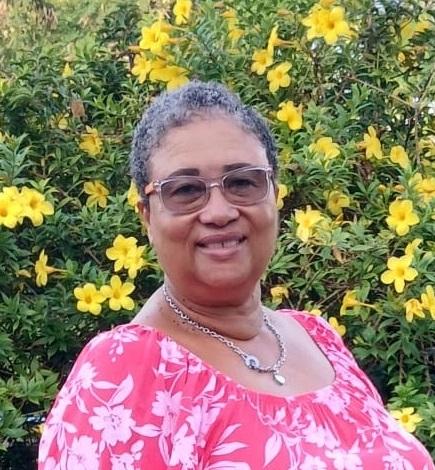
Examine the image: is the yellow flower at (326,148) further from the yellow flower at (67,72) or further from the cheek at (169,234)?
the cheek at (169,234)

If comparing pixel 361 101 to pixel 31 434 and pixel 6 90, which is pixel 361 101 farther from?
pixel 31 434

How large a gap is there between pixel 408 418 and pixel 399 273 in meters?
0.41

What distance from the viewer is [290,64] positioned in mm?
3824

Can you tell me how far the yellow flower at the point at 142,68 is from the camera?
3.82m

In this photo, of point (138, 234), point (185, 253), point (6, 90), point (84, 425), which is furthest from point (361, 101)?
point (84, 425)

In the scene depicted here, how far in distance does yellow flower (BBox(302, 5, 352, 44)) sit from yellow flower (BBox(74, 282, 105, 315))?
114 centimetres

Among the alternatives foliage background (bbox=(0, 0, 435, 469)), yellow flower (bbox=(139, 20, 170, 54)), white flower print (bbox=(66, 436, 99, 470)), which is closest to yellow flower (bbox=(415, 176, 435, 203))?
foliage background (bbox=(0, 0, 435, 469))

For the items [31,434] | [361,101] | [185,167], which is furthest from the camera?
[361,101]

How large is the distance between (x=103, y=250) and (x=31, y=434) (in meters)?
0.61

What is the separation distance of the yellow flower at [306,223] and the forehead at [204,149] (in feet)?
3.68

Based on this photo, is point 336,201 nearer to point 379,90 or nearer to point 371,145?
point 371,145

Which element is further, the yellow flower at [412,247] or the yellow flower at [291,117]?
the yellow flower at [291,117]

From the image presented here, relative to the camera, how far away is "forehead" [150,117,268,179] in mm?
2135

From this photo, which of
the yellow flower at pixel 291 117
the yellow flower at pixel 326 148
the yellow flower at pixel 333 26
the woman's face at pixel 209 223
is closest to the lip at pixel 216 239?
the woman's face at pixel 209 223
